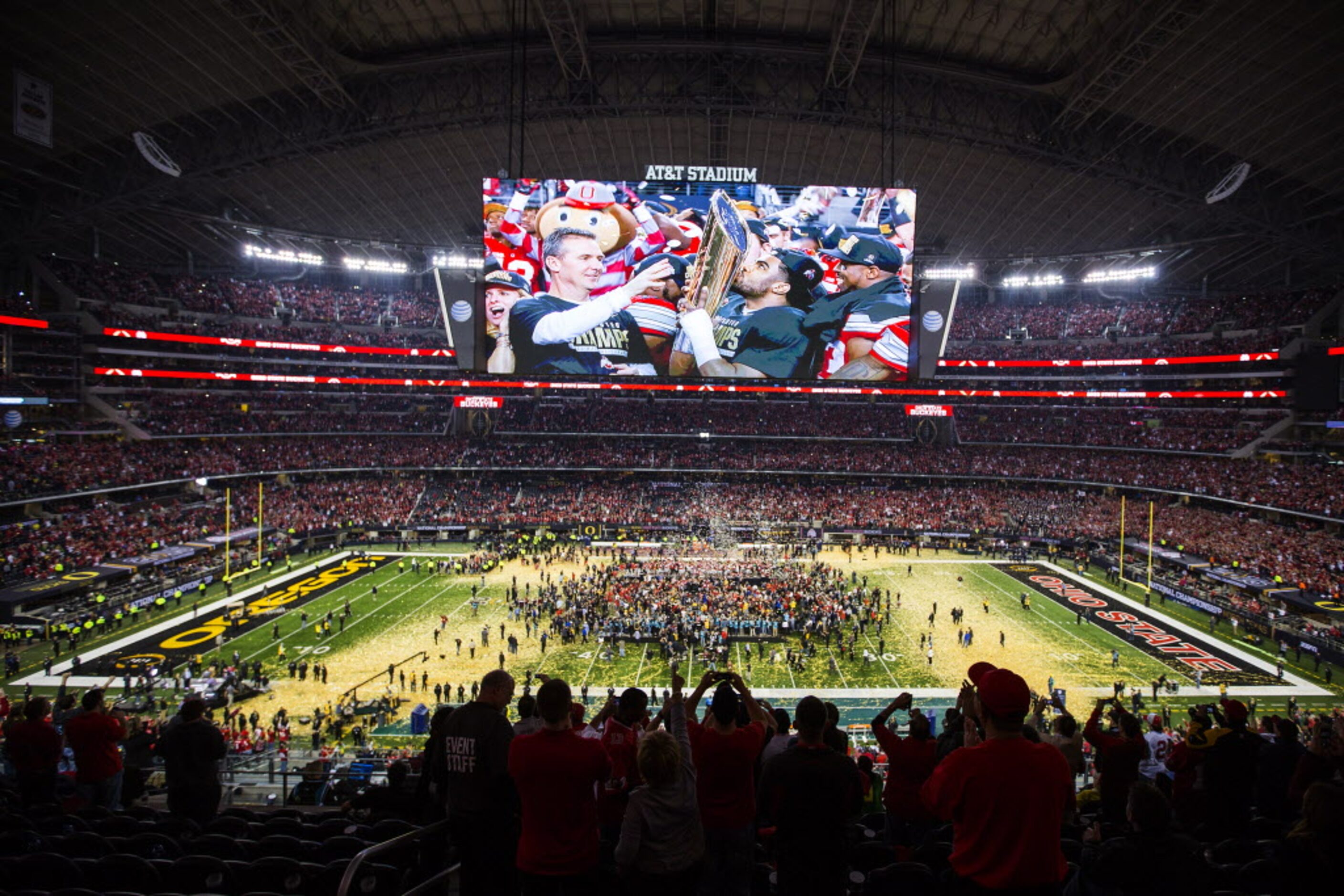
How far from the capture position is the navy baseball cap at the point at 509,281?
30.2 metres

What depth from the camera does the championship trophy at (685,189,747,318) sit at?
30562mm

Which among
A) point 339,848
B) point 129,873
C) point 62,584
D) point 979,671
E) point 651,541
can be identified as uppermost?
point 979,671

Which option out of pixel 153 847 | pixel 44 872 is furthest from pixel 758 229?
pixel 44 872

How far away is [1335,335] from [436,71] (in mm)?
56155

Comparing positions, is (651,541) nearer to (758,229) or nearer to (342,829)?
(758,229)

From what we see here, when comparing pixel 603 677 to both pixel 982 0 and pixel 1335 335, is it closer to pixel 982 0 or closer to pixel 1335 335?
pixel 982 0

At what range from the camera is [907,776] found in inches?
233

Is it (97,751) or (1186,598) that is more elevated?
(97,751)

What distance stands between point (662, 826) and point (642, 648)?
26.9m

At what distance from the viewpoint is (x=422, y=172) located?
148ft

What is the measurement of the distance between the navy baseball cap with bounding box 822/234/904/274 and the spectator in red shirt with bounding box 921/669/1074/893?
96.8 feet

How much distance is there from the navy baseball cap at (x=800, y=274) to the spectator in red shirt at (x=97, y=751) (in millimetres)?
27158

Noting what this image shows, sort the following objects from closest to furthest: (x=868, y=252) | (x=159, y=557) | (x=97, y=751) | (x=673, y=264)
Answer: (x=97, y=751) → (x=868, y=252) → (x=673, y=264) → (x=159, y=557)

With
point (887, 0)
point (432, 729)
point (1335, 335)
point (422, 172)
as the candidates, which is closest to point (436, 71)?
point (422, 172)
